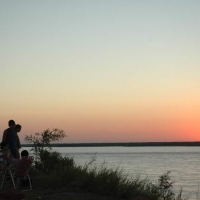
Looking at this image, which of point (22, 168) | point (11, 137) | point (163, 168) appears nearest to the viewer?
point (22, 168)

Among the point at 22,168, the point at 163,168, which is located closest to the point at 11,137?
the point at 22,168

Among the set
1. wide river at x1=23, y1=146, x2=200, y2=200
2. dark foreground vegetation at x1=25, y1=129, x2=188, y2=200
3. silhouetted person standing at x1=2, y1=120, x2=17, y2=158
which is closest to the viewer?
dark foreground vegetation at x1=25, y1=129, x2=188, y2=200

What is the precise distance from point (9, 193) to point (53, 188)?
4.72 metres

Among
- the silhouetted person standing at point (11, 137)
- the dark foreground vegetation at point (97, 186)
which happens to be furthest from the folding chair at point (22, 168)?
the silhouetted person standing at point (11, 137)

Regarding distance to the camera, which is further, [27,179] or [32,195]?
[27,179]

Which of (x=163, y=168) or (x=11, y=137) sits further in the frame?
(x=163, y=168)

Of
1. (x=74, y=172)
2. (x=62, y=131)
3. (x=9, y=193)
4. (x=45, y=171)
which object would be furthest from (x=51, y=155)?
(x=9, y=193)

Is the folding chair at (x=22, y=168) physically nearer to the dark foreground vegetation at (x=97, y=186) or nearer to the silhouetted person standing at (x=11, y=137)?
the dark foreground vegetation at (x=97, y=186)

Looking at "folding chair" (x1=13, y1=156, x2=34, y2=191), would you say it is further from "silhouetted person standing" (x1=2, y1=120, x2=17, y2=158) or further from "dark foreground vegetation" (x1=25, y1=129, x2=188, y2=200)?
"silhouetted person standing" (x1=2, y1=120, x2=17, y2=158)

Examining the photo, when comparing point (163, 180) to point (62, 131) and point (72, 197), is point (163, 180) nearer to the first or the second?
point (72, 197)

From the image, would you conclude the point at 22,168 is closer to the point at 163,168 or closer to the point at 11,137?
the point at 11,137

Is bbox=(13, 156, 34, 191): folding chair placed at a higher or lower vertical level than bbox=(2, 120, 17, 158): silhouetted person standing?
lower

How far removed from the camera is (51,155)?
666 inches

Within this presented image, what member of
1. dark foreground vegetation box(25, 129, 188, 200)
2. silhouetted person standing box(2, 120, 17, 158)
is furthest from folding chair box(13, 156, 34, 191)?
silhouetted person standing box(2, 120, 17, 158)
